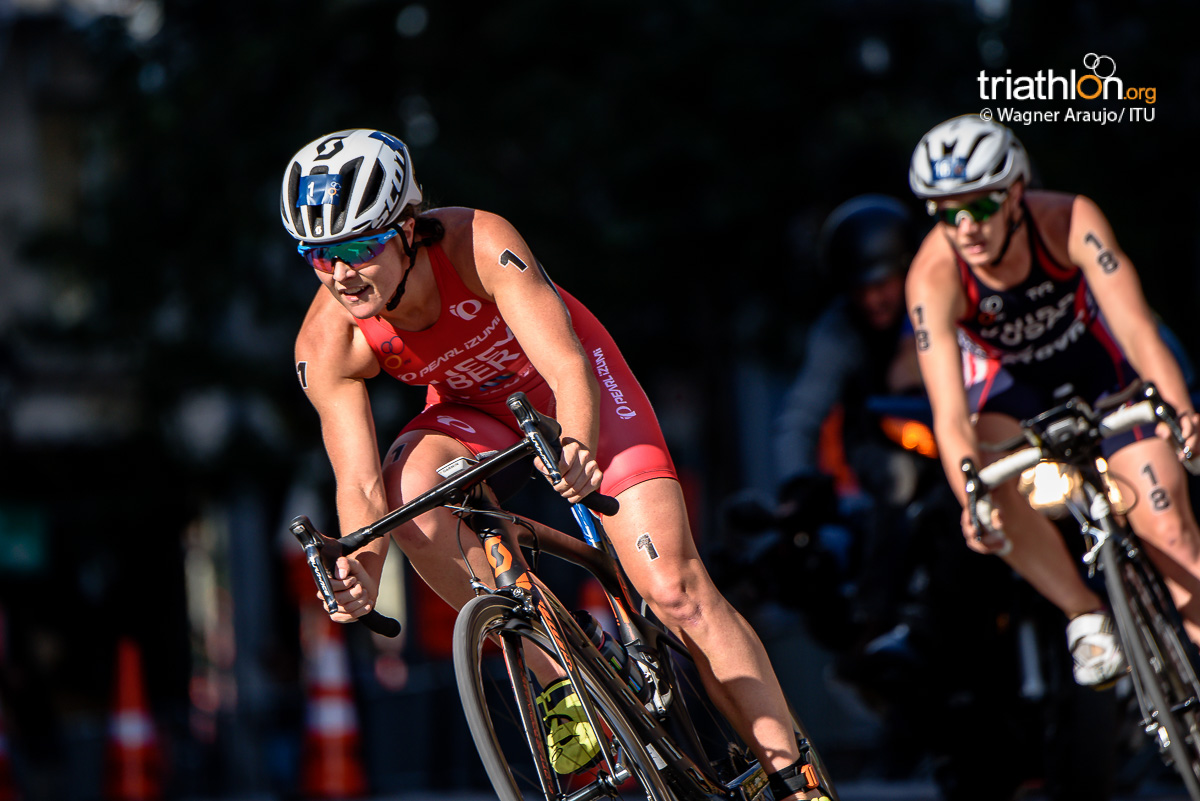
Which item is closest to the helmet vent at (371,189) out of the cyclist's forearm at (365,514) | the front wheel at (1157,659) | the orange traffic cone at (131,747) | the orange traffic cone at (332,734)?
the cyclist's forearm at (365,514)

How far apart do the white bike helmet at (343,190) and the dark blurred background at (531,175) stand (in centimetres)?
665

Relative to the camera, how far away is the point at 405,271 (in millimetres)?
4602

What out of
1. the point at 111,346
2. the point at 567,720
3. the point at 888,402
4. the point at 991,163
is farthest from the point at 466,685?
the point at 111,346

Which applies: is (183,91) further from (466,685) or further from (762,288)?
(466,685)

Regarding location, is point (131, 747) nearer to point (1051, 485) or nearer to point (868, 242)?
point (868, 242)

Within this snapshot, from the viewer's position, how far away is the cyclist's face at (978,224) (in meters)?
5.58

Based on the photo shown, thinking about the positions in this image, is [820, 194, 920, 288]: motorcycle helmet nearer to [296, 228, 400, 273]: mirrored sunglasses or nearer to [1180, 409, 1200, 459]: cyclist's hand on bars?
[1180, 409, 1200, 459]: cyclist's hand on bars

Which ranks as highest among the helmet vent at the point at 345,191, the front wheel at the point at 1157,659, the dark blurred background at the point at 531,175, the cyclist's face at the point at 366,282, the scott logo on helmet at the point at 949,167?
the dark blurred background at the point at 531,175

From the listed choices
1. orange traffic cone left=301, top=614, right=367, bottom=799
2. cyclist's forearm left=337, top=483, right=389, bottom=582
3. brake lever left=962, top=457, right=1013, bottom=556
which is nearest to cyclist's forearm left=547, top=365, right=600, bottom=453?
cyclist's forearm left=337, top=483, right=389, bottom=582

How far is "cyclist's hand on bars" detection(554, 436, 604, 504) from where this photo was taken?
13.6 ft

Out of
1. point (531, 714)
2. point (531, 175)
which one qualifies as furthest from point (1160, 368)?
point (531, 175)

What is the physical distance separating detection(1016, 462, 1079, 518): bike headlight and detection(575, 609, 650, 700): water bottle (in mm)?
1456

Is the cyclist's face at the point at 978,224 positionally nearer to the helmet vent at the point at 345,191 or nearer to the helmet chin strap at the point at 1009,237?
the helmet chin strap at the point at 1009,237

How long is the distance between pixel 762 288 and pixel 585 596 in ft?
11.1
